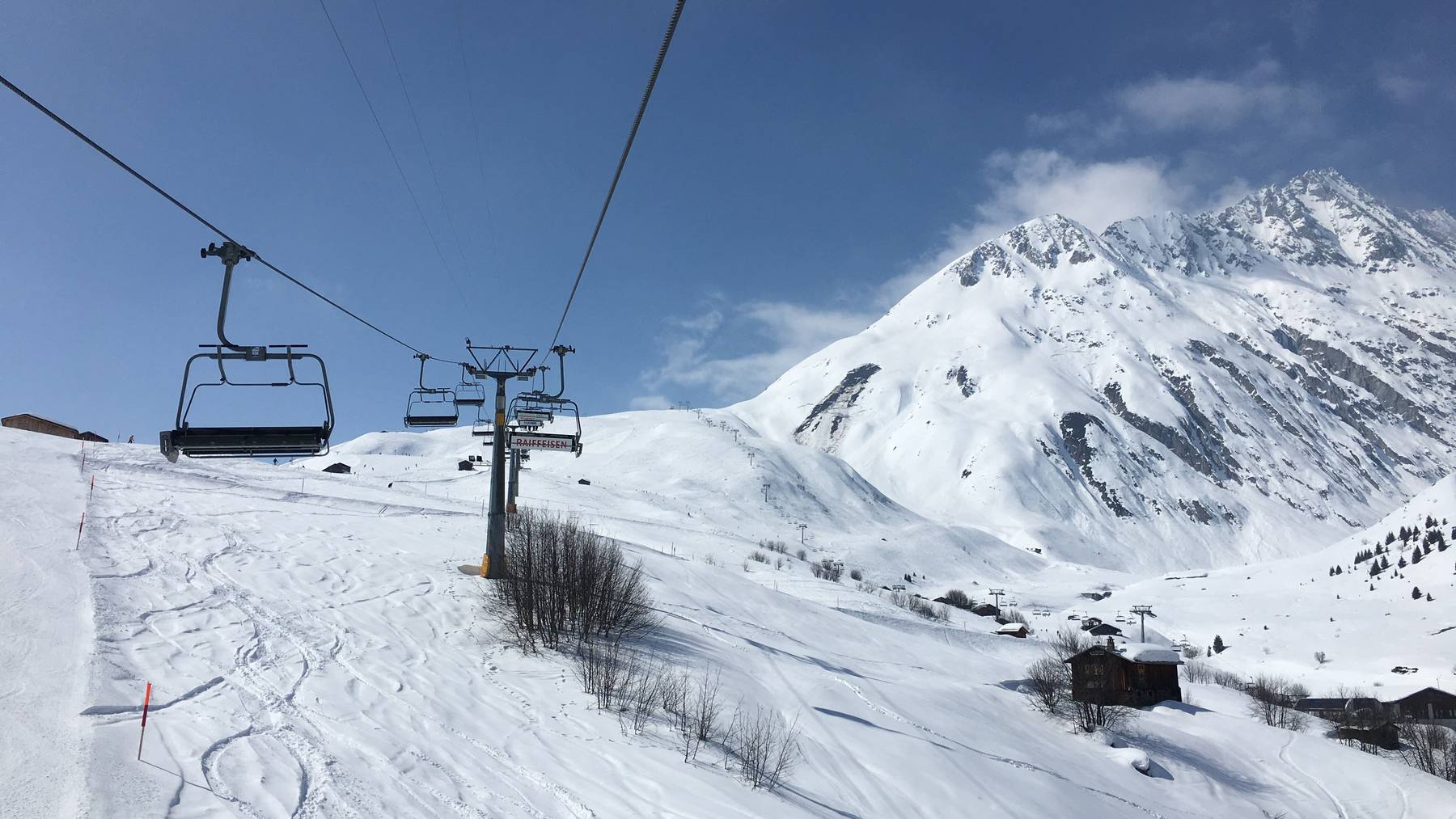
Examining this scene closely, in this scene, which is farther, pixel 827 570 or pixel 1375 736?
pixel 827 570

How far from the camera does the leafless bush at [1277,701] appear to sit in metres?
51.3

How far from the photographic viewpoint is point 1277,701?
184 feet

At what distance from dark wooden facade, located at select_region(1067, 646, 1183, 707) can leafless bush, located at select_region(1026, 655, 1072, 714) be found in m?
0.53

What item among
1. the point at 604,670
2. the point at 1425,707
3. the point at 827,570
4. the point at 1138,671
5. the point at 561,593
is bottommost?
the point at 1425,707

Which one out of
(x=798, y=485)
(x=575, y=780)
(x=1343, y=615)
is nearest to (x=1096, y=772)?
(x=575, y=780)

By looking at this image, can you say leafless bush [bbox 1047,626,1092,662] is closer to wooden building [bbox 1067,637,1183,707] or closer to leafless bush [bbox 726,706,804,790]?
wooden building [bbox 1067,637,1183,707]

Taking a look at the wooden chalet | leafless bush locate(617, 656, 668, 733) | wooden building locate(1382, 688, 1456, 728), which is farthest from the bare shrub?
the wooden chalet

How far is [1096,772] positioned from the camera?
2770 cm

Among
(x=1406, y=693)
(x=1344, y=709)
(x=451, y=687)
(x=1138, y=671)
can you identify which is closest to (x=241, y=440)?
(x=451, y=687)

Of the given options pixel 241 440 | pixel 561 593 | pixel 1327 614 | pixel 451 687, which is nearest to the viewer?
pixel 241 440

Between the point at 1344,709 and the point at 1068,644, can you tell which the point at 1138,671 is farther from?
the point at 1344,709

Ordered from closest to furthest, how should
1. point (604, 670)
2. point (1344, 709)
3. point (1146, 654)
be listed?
point (604, 670)
point (1146, 654)
point (1344, 709)

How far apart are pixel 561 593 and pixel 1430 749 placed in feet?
193

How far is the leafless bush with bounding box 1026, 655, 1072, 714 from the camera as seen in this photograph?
36031mm
